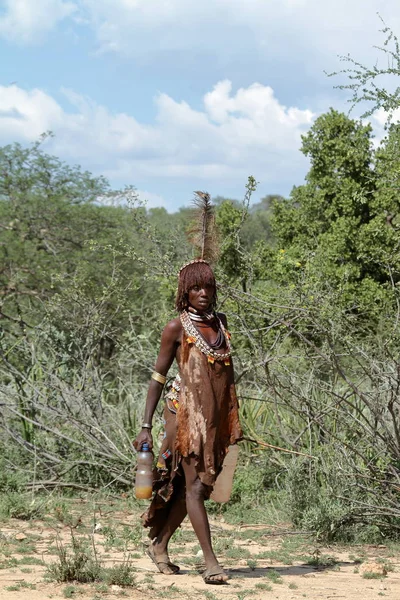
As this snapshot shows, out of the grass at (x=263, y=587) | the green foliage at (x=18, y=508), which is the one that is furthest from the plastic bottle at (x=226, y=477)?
the green foliage at (x=18, y=508)

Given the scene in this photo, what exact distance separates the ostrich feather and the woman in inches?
6.7

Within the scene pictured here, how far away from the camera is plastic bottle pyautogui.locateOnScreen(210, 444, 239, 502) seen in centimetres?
499

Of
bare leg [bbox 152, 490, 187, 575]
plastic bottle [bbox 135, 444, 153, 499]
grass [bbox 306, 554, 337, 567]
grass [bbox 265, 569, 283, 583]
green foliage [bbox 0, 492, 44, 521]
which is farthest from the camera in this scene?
green foliage [bbox 0, 492, 44, 521]

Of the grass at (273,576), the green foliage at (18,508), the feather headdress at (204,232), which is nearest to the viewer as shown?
the grass at (273,576)

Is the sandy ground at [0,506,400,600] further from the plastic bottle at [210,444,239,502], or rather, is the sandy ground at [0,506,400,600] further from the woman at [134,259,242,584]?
the plastic bottle at [210,444,239,502]

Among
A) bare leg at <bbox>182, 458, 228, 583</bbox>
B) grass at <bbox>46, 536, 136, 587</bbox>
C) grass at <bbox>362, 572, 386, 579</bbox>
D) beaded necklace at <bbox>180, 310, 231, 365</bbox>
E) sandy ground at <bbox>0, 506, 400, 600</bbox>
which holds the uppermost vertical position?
beaded necklace at <bbox>180, 310, 231, 365</bbox>

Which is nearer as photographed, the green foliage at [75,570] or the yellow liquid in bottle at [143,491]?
the green foliage at [75,570]

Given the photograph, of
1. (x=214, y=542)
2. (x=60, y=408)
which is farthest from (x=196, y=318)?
(x=60, y=408)

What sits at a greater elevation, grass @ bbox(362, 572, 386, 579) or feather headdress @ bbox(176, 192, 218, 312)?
feather headdress @ bbox(176, 192, 218, 312)

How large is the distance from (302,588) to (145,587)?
0.87 meters

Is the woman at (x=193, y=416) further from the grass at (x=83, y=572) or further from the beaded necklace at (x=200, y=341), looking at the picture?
the grass at (x=83, y=572)

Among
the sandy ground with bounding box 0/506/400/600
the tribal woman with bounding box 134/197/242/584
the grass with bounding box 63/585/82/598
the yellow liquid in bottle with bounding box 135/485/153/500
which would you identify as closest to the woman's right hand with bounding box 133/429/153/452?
the tribal woman with bounding box 134/197/242/584

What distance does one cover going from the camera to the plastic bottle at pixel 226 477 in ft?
16.4

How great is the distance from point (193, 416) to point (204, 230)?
1.16 metres
